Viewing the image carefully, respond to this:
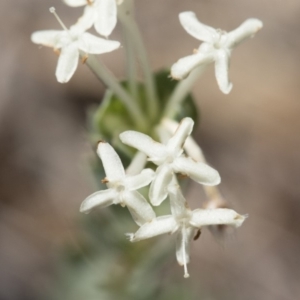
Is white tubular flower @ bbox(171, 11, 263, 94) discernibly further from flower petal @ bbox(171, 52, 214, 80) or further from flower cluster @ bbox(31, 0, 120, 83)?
flower cluster @ bbox(31, 0, 120, 83)

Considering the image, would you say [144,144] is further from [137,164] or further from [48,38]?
[48,38]

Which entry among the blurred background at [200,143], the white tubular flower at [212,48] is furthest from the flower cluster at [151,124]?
the blurred background at [200,143]

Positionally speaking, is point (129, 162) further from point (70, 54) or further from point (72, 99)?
point (72, 99)

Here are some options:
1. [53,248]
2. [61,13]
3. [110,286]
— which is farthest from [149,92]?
[61,13]

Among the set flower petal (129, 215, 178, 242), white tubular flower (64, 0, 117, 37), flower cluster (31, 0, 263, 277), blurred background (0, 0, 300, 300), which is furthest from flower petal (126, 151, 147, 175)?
blurred background (0, 0, 300, 300)

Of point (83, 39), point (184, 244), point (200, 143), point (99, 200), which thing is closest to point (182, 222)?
point (184, 244)

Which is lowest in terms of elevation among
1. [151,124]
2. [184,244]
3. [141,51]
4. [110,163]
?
[184,244]
